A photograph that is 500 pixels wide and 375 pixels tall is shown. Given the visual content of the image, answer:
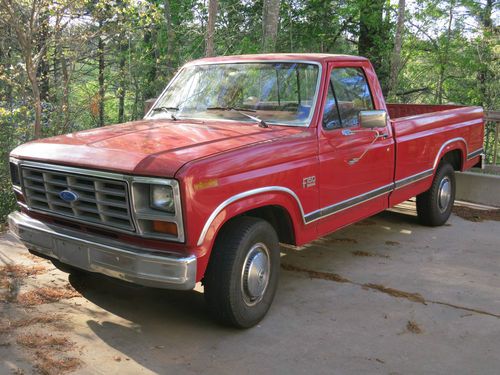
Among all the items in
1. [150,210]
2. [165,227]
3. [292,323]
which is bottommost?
[292,323]

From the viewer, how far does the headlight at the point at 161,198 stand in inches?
123

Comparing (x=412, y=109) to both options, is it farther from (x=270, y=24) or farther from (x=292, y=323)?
(x=292, y=323)

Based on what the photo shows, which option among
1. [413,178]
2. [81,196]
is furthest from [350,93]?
[81,196]

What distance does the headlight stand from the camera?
3121 mm

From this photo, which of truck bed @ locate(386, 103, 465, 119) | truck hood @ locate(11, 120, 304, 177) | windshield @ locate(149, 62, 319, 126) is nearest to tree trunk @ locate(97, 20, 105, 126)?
windshield @ locate(149, 62, 319, 126)

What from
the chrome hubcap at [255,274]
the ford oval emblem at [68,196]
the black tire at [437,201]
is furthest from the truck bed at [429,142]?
the ford oval emblem at [68,196]

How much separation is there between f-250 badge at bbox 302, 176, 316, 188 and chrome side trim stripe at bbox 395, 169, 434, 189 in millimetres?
1556

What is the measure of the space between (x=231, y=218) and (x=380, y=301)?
150 centimetres

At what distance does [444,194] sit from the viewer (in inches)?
256

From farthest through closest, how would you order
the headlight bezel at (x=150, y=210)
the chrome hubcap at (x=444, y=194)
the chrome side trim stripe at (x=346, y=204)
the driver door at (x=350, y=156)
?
the chrome hubcap at (x=444, y=194), the driver door at (x=350, y=156), the chrome side trim stripe at (x=346, y=204), the headlight bezel at (x=150, y=210)

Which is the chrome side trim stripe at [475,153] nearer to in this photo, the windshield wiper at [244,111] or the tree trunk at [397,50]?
the windshield wiper at [244,111]

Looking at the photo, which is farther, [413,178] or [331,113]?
[413,178]

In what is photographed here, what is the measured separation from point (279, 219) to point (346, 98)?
1382 mm

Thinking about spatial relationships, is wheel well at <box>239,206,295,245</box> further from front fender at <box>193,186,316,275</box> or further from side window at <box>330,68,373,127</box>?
side window at <box>330,68,373,127</box>
